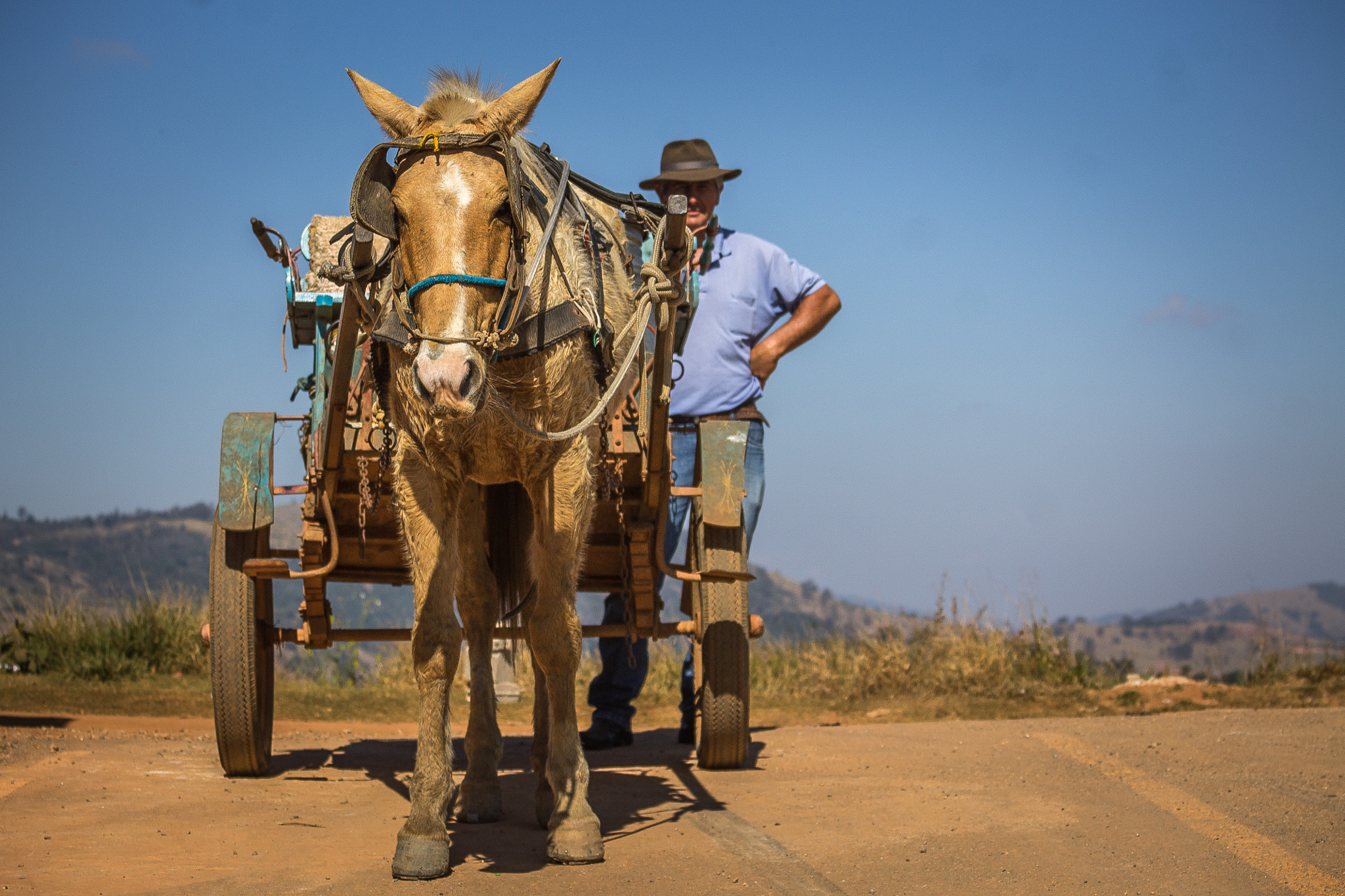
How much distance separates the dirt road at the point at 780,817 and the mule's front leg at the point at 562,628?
0.19 m

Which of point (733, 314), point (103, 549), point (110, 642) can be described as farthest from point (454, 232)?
point (103, 549)

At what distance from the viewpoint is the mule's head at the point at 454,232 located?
300 cm

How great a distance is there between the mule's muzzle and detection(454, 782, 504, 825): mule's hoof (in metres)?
1.92

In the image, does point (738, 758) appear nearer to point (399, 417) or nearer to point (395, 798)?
point (395, 798)

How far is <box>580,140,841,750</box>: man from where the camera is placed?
20.8 feet

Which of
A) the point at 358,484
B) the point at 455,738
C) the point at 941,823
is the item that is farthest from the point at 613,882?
the point at 455,738

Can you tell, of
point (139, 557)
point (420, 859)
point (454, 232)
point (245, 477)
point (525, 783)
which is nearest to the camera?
point (454, 232)

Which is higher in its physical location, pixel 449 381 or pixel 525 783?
pixel 449 381

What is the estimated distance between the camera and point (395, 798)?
15.8 feet

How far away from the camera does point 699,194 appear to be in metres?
6.65

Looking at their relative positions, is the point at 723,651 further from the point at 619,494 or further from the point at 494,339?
the point at 494,339

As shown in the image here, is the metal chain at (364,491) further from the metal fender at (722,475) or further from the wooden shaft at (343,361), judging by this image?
the metal fender at (722,475)

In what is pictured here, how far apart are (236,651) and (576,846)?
2.09 meters

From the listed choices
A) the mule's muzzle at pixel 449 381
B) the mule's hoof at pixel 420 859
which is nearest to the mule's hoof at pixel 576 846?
the mule's hoof at pixel 420 859
